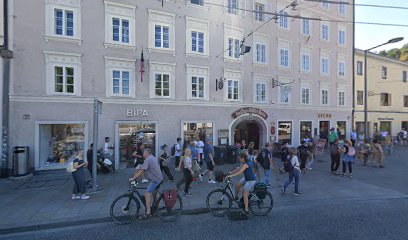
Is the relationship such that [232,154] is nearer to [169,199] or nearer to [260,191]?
[260,191]

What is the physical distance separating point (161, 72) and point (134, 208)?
8772mm

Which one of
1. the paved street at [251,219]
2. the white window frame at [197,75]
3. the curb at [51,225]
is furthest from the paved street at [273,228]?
the white window frame at [197,75]

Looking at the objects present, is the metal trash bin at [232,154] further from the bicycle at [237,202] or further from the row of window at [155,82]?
the bicycle at [237,202]

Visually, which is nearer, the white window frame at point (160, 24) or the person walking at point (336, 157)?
the person walking at point (336, 157)

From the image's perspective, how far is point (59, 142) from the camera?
1166 centimetres

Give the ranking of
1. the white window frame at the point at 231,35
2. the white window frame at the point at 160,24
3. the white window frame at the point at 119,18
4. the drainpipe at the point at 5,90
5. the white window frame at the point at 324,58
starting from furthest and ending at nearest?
the white window frame at the point at 324,58 < the white window frame at the point at 231,35 < the white window frame at the point at 160,24 < the white window frame at the point at 119,18 < the drainpipe at the point at 5,90

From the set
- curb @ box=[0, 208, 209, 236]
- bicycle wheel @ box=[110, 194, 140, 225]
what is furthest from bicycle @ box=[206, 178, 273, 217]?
curb @ box=[0, 208, 209, 236]

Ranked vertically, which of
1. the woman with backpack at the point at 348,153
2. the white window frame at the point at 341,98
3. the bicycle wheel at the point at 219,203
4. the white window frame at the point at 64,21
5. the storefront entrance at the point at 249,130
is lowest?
the bicycle wheel at the point at 219,203

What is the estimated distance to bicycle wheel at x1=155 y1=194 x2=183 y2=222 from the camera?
19.5 feet

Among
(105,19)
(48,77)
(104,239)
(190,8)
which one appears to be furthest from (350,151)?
(48,77)

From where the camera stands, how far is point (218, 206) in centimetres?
662

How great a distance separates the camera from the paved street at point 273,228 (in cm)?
507

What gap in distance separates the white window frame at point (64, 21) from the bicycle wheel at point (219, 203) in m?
9.96

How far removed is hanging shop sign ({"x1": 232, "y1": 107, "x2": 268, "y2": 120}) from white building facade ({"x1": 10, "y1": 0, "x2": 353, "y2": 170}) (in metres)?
0.07
